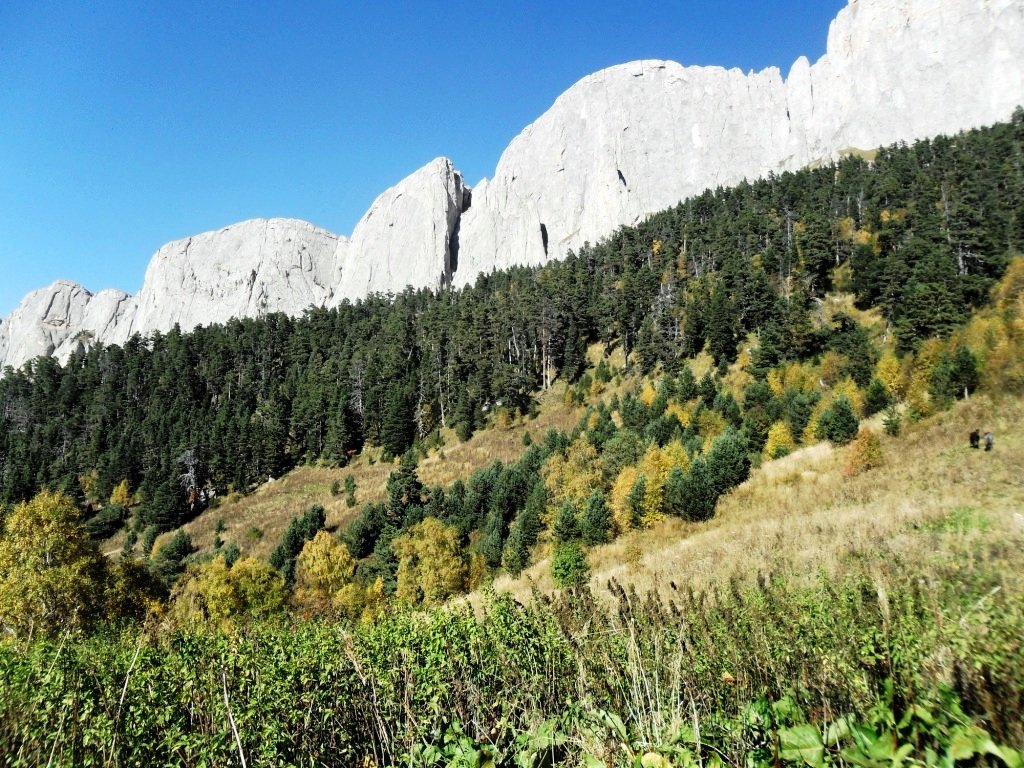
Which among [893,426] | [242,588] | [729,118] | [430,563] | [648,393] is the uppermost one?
[729,118]

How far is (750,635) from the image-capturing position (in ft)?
16.7

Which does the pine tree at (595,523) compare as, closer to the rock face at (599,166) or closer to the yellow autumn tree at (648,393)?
the yellow autumn tree at (648,393)

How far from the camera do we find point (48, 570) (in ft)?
71.3

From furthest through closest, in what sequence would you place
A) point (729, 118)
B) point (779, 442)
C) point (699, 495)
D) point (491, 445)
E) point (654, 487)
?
point (729, 118) < point (491, 445) < point (779, 442) < point (654, 487) < point (699, 495)

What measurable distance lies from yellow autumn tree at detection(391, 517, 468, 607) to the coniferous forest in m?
0.30

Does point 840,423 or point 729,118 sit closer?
point 840,423

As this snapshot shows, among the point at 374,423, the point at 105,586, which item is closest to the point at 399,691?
the point at 105,586

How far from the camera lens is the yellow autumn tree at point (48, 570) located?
2067 cm

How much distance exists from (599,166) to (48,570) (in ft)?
504

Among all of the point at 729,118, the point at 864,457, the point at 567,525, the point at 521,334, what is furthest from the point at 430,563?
the point at 729,118

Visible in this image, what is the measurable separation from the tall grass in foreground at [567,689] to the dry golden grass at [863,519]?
2262 millimetres

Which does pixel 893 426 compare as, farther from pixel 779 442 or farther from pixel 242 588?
pixel 242 588

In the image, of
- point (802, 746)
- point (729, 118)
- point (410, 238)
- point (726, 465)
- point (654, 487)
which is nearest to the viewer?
point (802, 746)

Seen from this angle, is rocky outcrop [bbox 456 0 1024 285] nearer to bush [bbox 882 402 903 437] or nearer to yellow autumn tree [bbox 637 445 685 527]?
yellow autumn tree [bbox 637 445 685 527]
